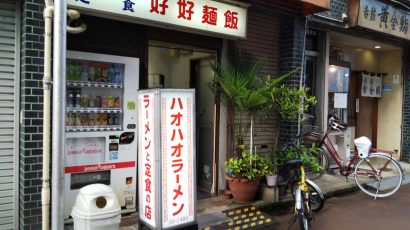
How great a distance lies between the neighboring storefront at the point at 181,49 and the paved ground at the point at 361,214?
6.32 feet

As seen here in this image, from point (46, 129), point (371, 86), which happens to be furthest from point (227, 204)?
point (371, 86)

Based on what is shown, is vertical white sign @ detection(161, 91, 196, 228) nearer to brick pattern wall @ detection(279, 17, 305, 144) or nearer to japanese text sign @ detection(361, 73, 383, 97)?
brick pattern wall @ detection(279, 17, 305, 144)

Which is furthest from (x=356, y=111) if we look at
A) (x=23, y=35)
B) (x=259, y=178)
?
(x=23, y=35)

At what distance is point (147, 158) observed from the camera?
4172 mm

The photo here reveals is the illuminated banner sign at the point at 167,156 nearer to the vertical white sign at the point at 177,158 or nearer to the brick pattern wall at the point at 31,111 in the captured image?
the vertical white sign at the point at 177,158

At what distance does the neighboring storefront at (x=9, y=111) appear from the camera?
16.1 feet

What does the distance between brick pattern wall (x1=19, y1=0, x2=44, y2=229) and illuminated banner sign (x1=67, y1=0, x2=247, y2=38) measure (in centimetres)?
59

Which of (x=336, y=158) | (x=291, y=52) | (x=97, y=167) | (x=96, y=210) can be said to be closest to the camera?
(x=96, y=210)

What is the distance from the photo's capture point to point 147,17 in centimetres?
558

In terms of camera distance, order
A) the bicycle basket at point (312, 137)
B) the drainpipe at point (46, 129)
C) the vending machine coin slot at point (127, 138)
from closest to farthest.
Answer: the drainpipe at point (46, 129)
the vending machine coin slot at point (127, 138)
the bicycle basket at point (312, 137)

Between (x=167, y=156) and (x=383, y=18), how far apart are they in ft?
27.8

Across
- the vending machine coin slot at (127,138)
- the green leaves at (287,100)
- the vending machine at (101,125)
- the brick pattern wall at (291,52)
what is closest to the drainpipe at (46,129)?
the vending machine at (101,125)

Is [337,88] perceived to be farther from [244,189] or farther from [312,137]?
[244,189]

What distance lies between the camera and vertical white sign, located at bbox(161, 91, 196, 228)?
4074 millimetres
